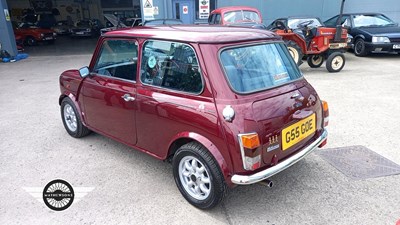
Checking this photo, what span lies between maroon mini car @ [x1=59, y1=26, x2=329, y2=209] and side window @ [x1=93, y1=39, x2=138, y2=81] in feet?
0.05

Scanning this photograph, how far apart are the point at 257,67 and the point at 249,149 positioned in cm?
88

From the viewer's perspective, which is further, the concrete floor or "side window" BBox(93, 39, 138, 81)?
"side window" BBox(93, 39, 138, 81)

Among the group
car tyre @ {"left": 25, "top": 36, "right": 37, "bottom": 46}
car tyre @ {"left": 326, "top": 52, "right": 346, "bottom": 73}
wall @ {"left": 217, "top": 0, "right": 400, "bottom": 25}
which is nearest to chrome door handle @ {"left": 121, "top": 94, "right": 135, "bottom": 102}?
car tyre @ {"left": 326, "top": 52, "right": 346, "bottom": 73}

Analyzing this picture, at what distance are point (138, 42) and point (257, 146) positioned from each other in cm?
171

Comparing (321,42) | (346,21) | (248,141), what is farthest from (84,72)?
(346,21)

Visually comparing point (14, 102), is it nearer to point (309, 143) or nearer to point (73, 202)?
point (73, 202)

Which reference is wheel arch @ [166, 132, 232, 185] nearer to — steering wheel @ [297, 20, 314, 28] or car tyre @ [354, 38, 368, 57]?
steering wheel @ [297, 20, 314, 28]

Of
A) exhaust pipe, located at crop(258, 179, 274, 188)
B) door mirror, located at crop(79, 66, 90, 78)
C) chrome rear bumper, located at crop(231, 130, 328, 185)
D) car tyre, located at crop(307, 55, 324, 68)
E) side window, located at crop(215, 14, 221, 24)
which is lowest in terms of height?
car tyre, located at crop(307, 55, 324, 68)

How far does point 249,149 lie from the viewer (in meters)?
2.31

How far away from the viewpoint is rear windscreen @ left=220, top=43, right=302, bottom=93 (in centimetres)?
256

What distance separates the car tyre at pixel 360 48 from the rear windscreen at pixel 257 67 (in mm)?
9271

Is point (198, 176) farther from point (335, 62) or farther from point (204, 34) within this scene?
point (335, 62)

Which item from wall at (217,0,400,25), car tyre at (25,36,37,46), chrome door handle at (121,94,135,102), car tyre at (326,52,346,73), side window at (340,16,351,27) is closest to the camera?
chrome door handle at (121,94,135,102)

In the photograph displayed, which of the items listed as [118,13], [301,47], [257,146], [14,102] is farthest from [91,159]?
[118,13]
